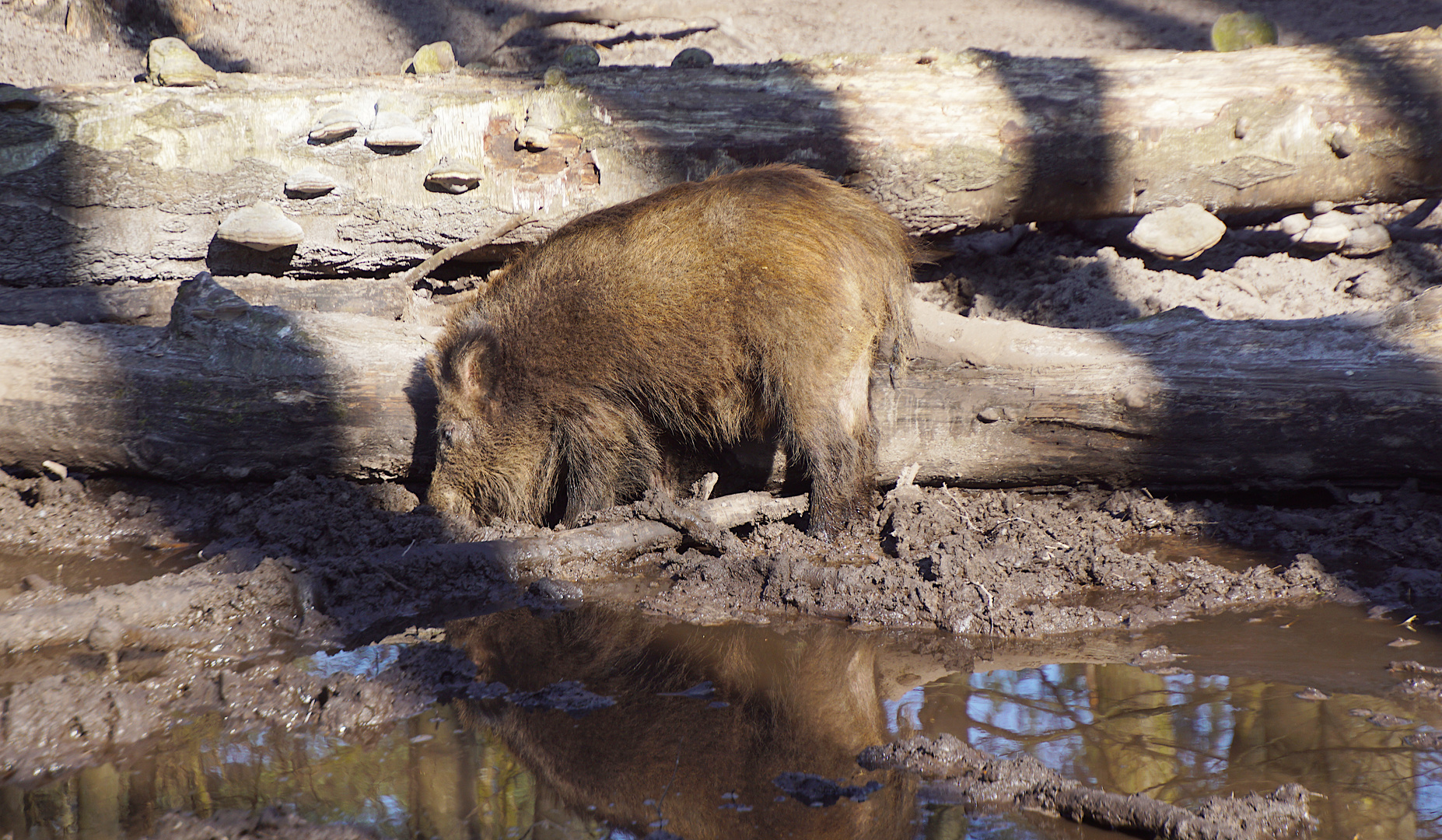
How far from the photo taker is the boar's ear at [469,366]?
3783 mm

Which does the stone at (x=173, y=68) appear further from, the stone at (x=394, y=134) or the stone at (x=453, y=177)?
the stone at (x=453, y=177)

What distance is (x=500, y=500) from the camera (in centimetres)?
394

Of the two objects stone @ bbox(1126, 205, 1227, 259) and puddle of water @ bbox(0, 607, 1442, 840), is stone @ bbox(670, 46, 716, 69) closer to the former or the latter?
stone @ bbox(1126, 205, 1227, 259)

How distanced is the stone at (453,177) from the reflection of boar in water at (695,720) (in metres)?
2.46

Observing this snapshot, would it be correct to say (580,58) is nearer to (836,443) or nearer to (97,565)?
(836,443)

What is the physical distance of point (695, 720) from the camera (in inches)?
88.1

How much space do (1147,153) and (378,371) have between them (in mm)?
3929

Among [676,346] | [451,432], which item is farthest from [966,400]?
[451,432]

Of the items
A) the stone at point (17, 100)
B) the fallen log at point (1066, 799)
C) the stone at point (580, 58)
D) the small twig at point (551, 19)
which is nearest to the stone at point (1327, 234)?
the stone at point (580, 58)

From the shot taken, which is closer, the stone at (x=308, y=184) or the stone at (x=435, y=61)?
the stone at (x=308, y=184)

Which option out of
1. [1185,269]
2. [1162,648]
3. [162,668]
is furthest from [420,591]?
[1185,269]

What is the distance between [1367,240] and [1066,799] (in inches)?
192

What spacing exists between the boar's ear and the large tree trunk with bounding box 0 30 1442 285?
1089mm

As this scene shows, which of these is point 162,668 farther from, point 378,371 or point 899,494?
point 899,494
